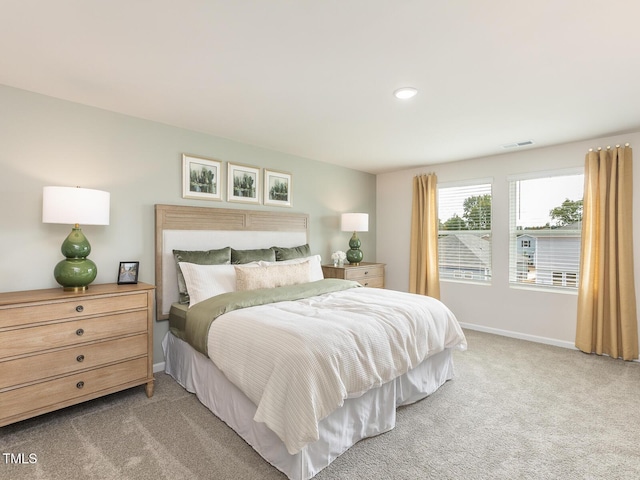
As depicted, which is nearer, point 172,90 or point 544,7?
point 544,7

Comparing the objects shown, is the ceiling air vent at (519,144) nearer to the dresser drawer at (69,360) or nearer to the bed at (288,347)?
the bed at (288,347)

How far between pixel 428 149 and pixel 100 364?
12.8ft

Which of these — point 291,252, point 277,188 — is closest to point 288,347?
point 291,252

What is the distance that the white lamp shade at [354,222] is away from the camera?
15.3 ft

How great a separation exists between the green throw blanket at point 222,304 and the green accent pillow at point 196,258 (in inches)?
12.7

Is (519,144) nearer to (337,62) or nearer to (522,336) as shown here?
(522,336)

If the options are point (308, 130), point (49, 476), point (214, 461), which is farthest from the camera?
point (308, 130)

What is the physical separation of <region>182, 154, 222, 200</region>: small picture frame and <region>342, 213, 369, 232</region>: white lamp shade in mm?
1816

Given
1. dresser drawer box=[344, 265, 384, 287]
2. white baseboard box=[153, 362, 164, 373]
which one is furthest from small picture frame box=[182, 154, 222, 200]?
dresser drawer box=[344, 265, 384, 287]

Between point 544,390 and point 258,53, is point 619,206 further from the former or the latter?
point 258,53

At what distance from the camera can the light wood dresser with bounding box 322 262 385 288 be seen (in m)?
4.36

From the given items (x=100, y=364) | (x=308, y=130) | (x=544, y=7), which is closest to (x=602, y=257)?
(x=544, y=7)

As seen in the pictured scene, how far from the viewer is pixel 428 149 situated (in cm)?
407

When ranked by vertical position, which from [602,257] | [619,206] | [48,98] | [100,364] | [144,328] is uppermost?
[48,98]
